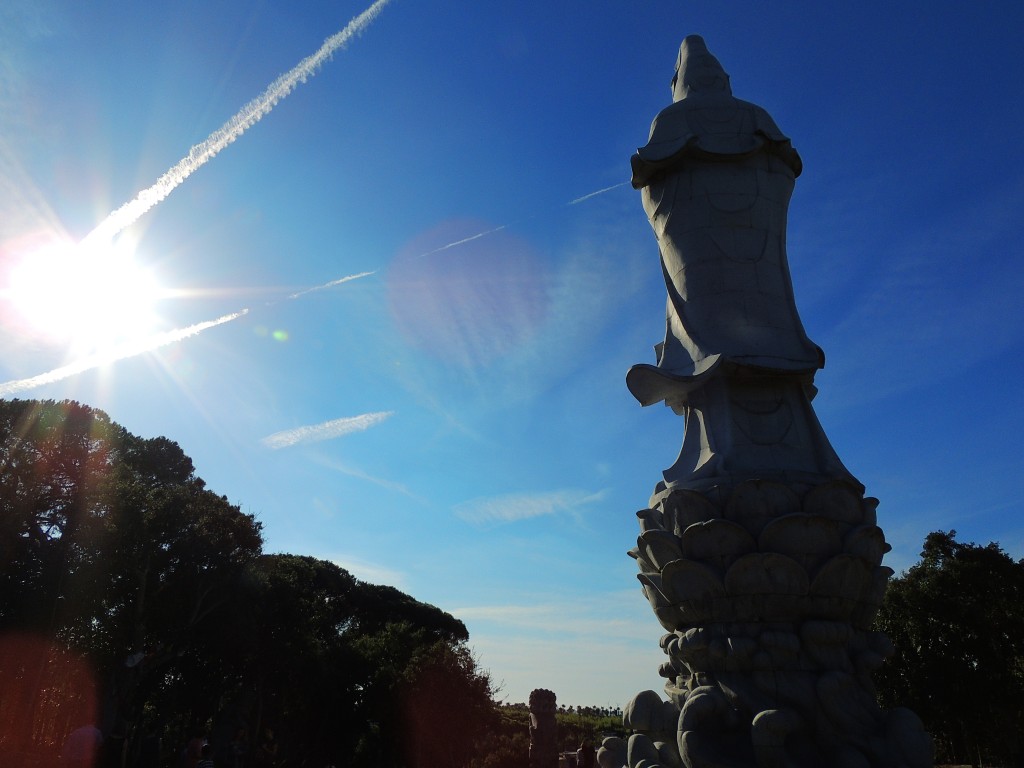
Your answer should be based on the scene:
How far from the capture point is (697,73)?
1294 centimetres

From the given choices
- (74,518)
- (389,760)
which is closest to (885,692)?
(389,760)

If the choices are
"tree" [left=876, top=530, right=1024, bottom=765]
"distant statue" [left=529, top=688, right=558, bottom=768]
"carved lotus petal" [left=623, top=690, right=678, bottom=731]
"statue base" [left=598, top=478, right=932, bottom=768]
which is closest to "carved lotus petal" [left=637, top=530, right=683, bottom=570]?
"statue base" [left=598, top=478, right=932, bottom=768]

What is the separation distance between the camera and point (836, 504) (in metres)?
8.59

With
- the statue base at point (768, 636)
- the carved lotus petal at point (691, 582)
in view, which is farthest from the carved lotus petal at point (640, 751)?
the carved lotus petal at point (691, 582)

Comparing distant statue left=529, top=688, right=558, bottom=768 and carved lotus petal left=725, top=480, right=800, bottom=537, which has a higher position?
carved lotus petal left=725, top=480, right=800, bottom=537

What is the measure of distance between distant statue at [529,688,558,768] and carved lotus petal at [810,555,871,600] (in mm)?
8499

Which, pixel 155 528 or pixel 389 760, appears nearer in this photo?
pixel 155 528

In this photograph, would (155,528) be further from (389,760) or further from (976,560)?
→ (976,560)

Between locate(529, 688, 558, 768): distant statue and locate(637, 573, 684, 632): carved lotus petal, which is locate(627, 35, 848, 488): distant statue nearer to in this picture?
locate(637, 573, 684, 632): carved lotus petal

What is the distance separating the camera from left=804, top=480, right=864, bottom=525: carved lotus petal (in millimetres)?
8570

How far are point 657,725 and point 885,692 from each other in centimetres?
1753

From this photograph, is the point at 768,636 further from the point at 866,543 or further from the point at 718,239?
the point at 718,239

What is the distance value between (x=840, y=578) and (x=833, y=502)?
0.87 m

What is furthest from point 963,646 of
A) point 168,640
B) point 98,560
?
point 98,560
